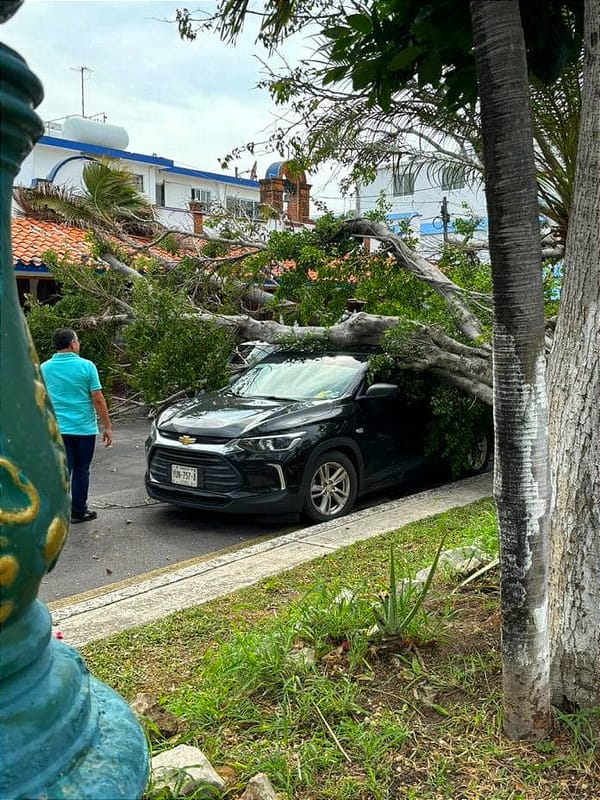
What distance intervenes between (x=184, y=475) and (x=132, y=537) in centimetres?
72

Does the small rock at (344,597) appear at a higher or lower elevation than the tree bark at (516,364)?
lower

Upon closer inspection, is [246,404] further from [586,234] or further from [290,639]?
[586,234]

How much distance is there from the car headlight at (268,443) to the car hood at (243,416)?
0.23 ft

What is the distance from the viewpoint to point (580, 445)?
2920 millimetres

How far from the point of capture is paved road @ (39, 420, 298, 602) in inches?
229

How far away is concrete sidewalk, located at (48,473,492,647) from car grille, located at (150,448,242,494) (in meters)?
0.67

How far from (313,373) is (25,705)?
282 inches

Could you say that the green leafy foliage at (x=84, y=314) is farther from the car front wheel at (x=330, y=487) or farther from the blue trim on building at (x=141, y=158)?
the blue trim on building at (x=141, y=158)

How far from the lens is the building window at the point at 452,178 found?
6.96 meters

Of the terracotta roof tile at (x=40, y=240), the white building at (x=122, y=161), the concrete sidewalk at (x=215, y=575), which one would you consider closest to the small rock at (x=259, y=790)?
the concrete sidewalk at (x=215, y=575)

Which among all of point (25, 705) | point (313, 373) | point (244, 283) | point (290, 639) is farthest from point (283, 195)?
point (25, 705)

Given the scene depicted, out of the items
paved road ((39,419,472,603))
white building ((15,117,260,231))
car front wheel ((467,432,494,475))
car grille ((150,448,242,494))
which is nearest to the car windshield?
car grille ((150,448,242,494))

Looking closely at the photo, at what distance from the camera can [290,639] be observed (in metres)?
3.59

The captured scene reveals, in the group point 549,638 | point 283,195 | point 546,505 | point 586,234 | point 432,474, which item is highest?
point 283,195
